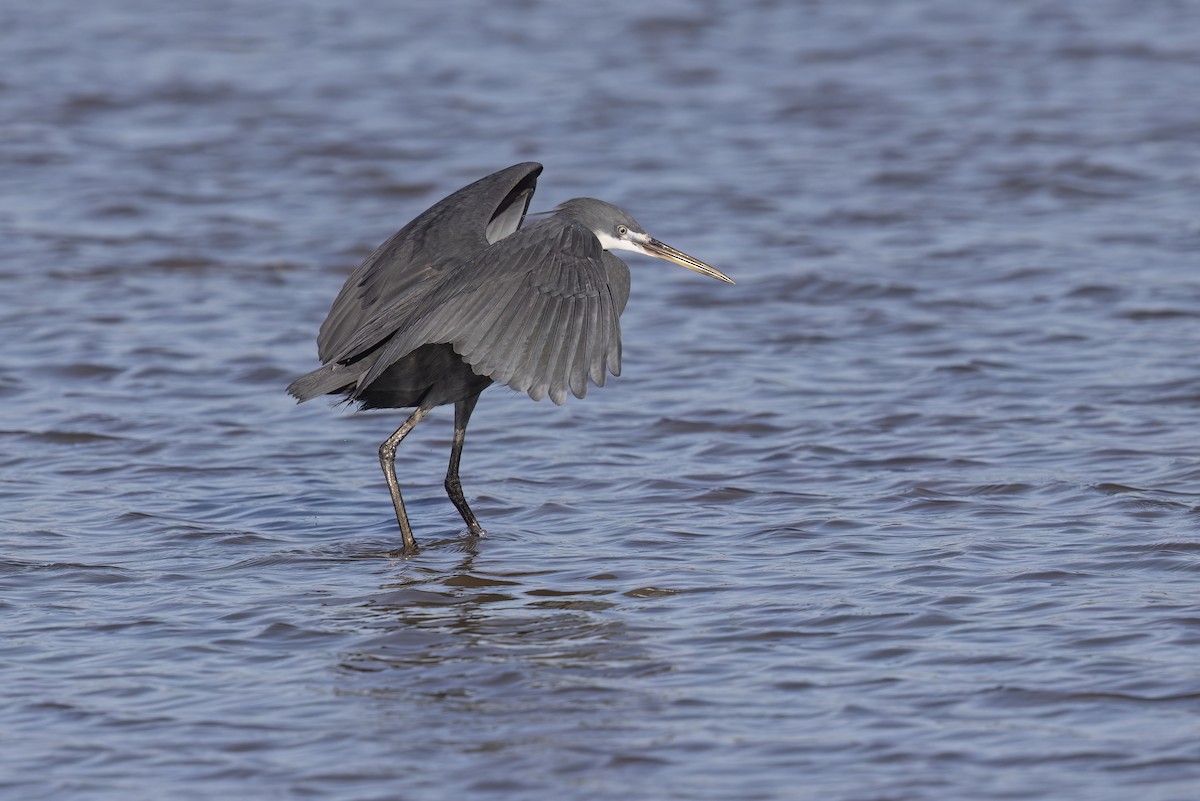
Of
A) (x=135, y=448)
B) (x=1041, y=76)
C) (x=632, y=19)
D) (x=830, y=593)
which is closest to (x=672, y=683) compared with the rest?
(x=830, y=593)

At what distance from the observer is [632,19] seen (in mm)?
18516

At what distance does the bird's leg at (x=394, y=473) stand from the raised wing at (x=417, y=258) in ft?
1.26

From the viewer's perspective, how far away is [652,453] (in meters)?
7.76

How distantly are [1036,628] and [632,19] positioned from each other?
→ 46.1 feet

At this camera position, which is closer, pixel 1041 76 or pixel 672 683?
pixel 672 683

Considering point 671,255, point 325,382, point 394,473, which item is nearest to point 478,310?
point 325,382

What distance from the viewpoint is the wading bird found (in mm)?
5508

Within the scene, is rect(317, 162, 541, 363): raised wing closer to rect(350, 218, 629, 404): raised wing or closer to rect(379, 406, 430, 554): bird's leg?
rect(350, 218, 629, 404): raised wing

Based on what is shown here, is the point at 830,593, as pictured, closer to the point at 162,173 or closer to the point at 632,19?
the point at 162,173

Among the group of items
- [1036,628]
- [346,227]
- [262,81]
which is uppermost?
[262,81]

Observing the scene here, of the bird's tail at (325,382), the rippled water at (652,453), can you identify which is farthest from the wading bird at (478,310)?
the rippled water at (652,453)

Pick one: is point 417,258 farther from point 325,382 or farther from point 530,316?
Answer: point 530,316

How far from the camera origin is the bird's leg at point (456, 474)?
670cm

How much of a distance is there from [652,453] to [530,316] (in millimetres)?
2271
